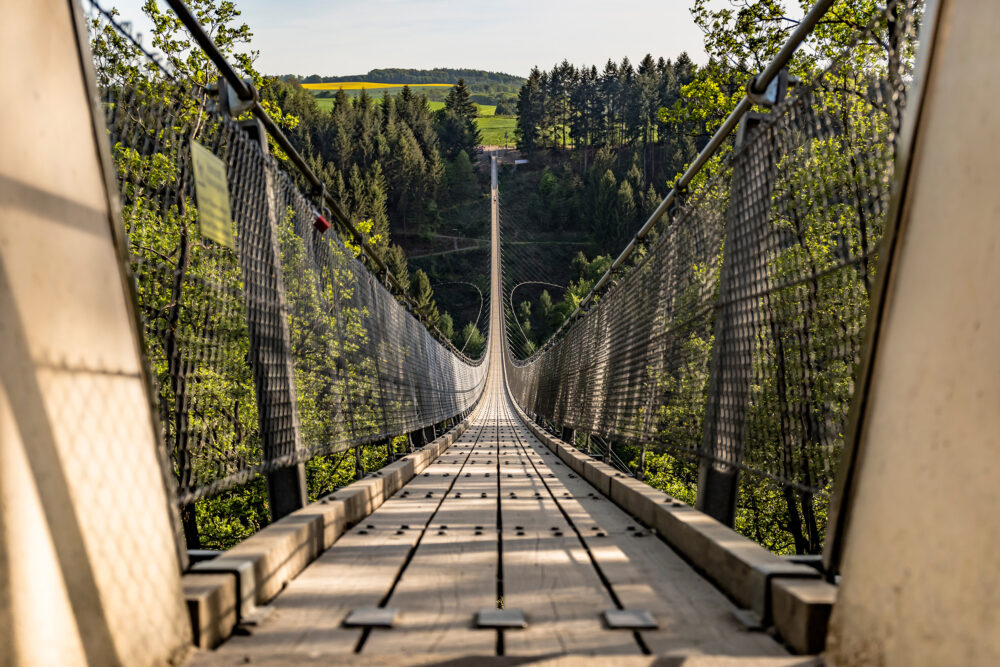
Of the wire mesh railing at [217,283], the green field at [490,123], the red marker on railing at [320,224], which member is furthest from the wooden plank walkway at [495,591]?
the green field at [490,123]

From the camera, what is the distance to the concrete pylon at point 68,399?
3.18ft

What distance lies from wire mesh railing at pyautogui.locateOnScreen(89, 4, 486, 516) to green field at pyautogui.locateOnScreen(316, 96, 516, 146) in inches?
4398

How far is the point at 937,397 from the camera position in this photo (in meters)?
1.09

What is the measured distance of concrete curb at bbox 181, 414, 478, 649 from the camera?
4.65 ft

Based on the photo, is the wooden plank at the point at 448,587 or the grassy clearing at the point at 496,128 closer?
the wooden plank at the point at 448,587

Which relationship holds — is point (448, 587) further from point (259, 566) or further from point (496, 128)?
point (496, 128)

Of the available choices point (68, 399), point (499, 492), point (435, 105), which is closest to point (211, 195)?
point (68, 399)

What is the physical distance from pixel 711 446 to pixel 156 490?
167 cm

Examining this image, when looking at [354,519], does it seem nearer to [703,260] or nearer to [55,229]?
[703,260]

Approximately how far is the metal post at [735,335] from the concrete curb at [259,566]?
1109mm

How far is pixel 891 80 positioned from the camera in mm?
1547

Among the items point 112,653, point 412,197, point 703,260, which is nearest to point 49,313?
point 112,653

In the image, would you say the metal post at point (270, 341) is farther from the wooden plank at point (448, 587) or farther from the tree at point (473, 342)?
the tree at point (473, 342)

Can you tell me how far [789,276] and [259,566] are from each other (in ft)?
4.69
